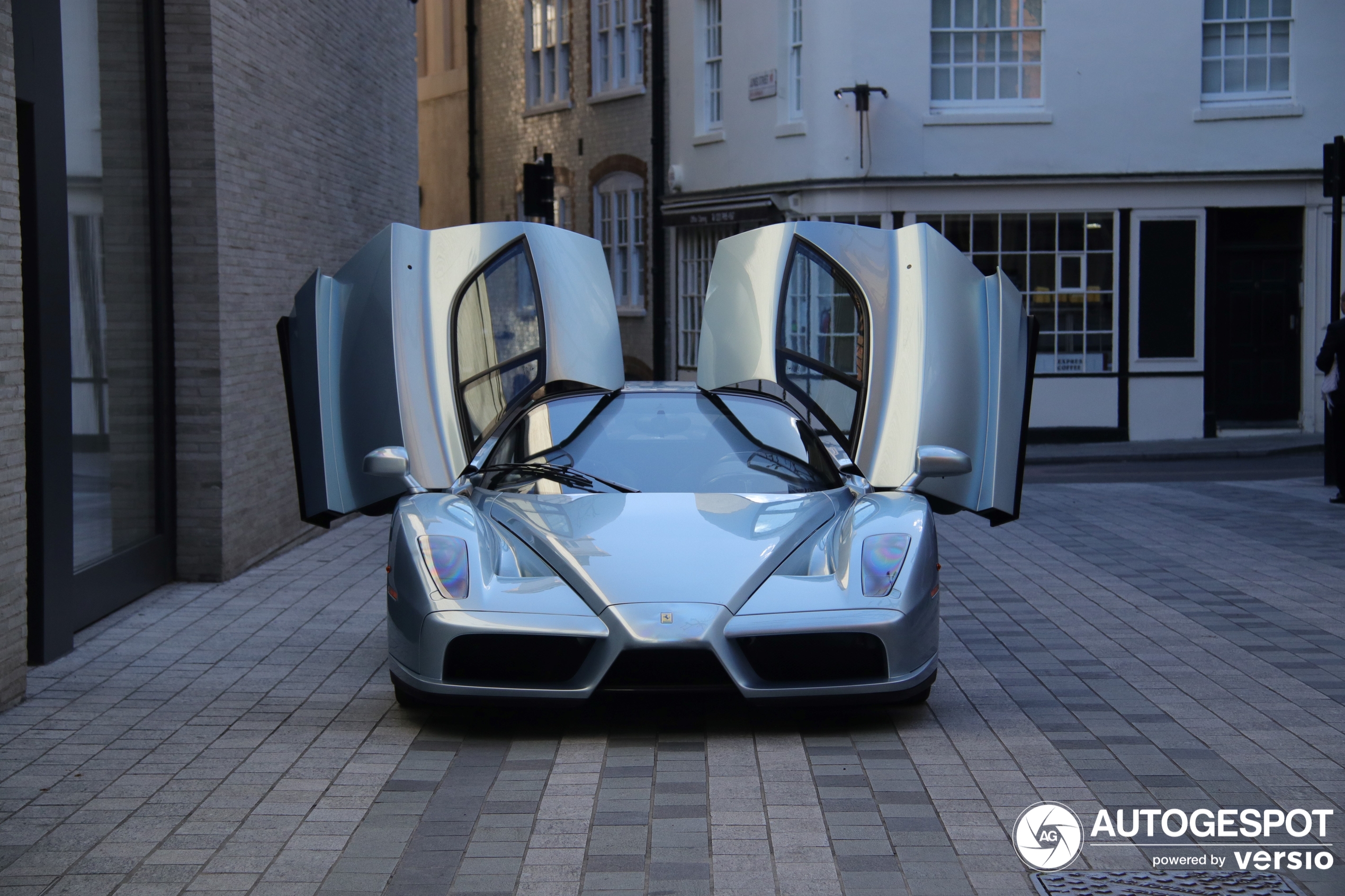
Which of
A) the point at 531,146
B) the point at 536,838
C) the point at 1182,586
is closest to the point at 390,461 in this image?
the point at 536,838

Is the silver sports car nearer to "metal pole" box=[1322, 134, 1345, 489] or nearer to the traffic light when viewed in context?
"metal pole" box=[1322, 134, 1345, 489]

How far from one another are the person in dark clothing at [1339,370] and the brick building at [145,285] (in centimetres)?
875

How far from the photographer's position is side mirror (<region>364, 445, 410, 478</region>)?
6.21 metres

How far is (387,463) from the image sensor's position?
20.4ft

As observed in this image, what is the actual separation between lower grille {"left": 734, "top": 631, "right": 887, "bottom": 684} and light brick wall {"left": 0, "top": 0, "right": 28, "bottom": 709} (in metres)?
3.13

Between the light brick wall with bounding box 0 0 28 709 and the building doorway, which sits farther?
the building doorway

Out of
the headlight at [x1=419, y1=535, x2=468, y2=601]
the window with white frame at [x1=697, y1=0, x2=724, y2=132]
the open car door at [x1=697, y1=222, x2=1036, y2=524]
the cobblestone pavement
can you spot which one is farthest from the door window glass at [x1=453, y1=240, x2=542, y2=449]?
the window with white frame at [x1=697, y1=0, x2=724, y2=132]

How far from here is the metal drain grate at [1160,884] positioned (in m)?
3.83

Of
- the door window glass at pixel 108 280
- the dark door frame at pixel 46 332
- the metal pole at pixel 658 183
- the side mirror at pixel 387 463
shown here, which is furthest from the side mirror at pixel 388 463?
the metal pole at pixel 658 183

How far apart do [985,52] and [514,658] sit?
16.5m

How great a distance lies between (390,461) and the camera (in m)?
6.22

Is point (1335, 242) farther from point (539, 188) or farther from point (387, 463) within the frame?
point (387, 463)

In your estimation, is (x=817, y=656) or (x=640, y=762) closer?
(x=640, y=762)

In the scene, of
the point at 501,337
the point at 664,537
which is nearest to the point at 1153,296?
the point at 501,337
